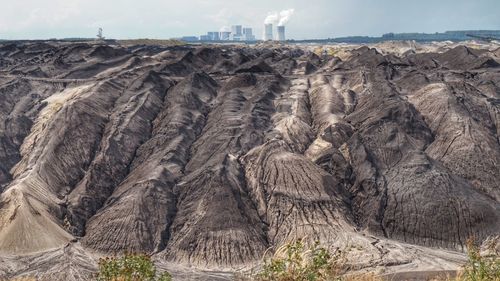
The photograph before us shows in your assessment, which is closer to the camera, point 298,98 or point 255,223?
point 255,223

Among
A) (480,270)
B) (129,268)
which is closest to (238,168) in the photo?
(129,268)

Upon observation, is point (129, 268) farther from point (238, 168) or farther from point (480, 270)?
point (238, 168)

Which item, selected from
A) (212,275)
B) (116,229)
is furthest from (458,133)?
(116,229)

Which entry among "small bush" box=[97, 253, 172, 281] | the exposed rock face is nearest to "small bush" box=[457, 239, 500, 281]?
"small bush" box=[97, 253, 172, 281]

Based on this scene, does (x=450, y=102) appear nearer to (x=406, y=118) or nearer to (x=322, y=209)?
(x=406, y=118)

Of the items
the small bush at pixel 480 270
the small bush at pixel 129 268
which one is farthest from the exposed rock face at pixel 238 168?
the small bush at pixel 480 270

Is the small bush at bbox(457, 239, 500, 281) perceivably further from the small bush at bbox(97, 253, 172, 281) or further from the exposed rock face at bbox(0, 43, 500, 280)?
the exposed rock face at bbox(0, 43, 500, 280)

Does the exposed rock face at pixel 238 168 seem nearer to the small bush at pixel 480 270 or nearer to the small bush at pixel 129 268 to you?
the small bush at pixel 129 268

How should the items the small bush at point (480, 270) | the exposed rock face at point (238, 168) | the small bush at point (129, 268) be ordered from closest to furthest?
the small bush at point (480, 270), the small bush at point (129, 268), the exposed rock face at point (238, 168)

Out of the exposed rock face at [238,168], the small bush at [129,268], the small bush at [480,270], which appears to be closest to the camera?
the small bush at [480,270]
